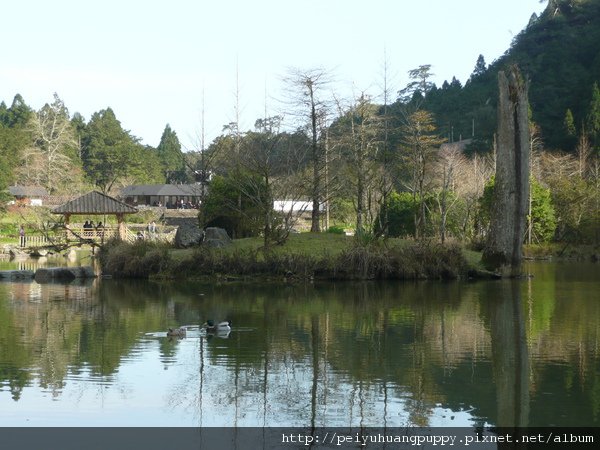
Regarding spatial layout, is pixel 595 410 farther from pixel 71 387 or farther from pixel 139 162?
pixel 139 162

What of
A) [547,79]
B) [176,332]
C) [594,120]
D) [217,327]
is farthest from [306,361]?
[547,79]

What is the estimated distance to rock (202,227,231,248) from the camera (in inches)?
1112

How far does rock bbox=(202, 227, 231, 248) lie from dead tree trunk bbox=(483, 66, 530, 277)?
Result: 9.22 meters

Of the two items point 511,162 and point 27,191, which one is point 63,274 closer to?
point 511,162

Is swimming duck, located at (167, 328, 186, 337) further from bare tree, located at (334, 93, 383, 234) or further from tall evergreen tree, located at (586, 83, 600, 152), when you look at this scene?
tall evergreen tree, located at (586, 83, 600, 152)

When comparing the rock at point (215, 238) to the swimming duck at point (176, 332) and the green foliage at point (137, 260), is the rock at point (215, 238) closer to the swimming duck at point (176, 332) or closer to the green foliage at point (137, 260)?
the green foliage at point (137, 260)

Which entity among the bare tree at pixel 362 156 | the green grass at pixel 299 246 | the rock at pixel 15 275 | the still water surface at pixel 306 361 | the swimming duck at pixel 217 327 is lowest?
the still water surface at pixel 306 361

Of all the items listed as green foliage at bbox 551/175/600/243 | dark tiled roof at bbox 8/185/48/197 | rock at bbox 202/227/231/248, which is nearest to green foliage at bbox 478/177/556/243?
green foliage at bbox 551/175/600/243

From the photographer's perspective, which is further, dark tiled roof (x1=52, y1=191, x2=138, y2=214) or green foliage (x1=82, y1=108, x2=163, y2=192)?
green foliage (x1=82, y1=108, x2=163, y2=192)

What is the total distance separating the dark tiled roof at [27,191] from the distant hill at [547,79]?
38868 millimetres

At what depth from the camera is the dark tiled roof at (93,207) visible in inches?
1567

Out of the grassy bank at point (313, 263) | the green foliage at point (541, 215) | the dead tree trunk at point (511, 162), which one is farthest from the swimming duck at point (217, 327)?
the green foliage at point (541, 215)

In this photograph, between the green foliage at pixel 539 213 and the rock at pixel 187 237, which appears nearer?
the rock at pixel 187 237

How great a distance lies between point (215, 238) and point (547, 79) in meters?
49.9
